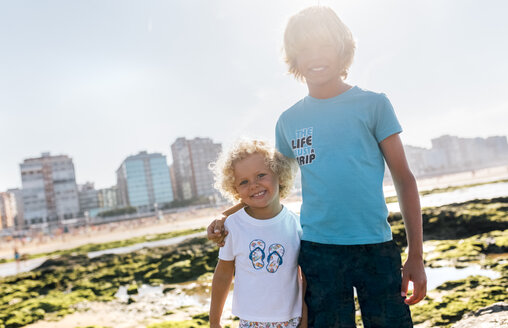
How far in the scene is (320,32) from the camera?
175 centimetres

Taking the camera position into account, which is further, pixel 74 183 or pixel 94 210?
pixel 94 210

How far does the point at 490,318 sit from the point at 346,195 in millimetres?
2148

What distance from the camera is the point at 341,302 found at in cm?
167

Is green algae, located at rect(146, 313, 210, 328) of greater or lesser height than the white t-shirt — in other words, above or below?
below

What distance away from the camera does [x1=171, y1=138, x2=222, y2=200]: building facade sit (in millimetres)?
97300

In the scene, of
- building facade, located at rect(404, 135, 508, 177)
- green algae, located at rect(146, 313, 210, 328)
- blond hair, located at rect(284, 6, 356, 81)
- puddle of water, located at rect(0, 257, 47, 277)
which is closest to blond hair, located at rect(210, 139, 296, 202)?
blond hair, located at rect(284, 6, 356, 81)

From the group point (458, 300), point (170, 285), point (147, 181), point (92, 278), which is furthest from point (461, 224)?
point (147, 181)

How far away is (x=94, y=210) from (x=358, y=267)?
112 metres

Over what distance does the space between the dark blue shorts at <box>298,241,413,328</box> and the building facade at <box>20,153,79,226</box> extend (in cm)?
9258

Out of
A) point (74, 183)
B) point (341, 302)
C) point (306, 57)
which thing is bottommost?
point (341, 302)

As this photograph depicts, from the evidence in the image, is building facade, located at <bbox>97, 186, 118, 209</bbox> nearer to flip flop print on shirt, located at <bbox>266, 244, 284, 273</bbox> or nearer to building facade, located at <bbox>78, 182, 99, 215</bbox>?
building facade, located at <bbox>78, 182, 99, 215</bbox>

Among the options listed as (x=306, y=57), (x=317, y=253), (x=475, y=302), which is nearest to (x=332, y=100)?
(x=306, y=57)

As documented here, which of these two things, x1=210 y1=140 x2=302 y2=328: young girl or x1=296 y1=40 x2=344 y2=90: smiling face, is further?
x1=210 y1=140 x2=302 y2=328: young girl

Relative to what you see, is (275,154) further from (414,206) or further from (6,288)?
(6,288)
